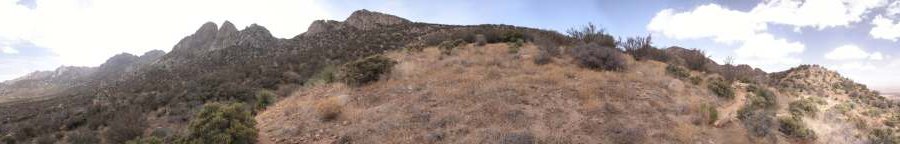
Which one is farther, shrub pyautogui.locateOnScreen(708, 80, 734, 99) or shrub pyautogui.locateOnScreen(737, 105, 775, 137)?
shrub pyautogui.locateOnScreen(708, 80, 734, 99)

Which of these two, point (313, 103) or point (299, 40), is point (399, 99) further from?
point (299, 40)

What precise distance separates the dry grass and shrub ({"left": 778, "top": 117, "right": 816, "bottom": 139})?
1.26 meters

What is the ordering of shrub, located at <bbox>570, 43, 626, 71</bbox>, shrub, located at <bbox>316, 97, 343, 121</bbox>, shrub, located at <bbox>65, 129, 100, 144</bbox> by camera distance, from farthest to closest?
shrub, located at <bbox>65, 129, 100, 144</bbox> → shrub, located at <bbox>570, 43, 626, 71</bbox> → shrub, located at <bbox>316, 97, 343, 121</bbox>

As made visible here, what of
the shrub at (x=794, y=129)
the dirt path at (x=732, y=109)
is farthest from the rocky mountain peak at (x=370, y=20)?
the shrub at (x=794, y=129)

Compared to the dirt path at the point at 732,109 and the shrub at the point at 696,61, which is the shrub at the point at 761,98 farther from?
the shrub at the point at 696,61

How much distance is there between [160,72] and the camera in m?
42.6

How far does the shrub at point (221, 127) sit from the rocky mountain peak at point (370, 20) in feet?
111

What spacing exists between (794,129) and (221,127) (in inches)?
469

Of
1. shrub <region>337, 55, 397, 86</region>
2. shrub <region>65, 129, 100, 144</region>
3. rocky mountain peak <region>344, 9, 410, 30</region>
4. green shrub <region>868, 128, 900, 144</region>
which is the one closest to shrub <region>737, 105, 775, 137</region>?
green shrub <region>868, 128, 900, 144</region>

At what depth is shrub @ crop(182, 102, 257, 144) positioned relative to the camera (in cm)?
869

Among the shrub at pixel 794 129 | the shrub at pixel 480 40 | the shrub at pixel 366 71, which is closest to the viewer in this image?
the shrub at pixel 794 129

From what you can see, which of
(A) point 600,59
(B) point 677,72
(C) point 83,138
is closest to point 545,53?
(A) point 600,59

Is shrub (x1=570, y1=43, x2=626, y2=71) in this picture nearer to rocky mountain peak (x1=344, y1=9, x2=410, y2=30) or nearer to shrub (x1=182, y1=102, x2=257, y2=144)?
shrub (x1=182, y1=102, x2=257, y2=144)

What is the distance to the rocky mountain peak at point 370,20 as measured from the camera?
1731 inches
